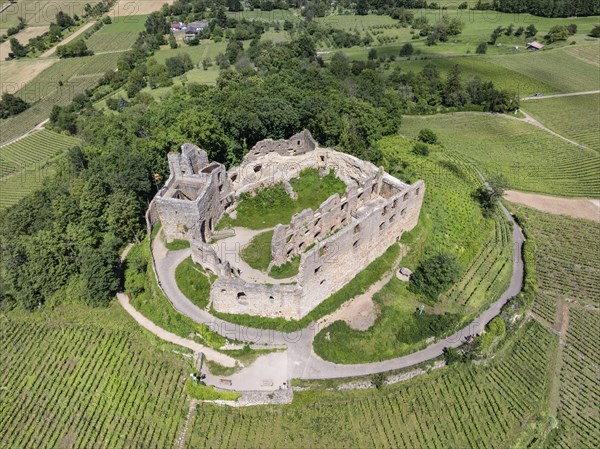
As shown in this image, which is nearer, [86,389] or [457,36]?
[86,389]

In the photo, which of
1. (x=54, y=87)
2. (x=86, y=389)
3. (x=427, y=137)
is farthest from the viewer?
(x=54, y=87)

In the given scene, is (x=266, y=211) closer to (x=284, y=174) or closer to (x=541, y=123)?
(x=284, y=174)

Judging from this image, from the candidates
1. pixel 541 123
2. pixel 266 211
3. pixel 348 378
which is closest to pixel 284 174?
pixel 266 211

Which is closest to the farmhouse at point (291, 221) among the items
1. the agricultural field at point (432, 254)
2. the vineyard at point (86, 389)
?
the agricultural field at point (432, 254)

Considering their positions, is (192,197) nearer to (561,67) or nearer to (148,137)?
(148,137)

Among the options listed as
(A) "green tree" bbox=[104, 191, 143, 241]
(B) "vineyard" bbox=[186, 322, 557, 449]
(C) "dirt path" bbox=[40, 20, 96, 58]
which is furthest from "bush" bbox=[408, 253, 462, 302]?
(C) "dirt path" bbox=[40, 20, 96, 58]

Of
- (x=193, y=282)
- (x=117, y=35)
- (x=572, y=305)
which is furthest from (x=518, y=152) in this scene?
(x=117, y=35)

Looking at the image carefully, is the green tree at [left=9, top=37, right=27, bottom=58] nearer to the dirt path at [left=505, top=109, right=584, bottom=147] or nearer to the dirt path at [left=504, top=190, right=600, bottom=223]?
the dirt path at [left=505, top=109, right=584, bottom=147]
